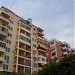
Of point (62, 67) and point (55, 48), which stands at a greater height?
point (55, 48)

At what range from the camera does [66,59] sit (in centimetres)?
1474

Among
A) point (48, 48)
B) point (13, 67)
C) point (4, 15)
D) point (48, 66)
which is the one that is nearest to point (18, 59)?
point (13, 67)

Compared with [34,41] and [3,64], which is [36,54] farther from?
[3,64]

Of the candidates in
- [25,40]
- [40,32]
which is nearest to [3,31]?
[25,40]

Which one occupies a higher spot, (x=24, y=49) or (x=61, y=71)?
(x=24, y=49)

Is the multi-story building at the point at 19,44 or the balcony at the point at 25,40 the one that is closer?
the multi-story building at the point at 19,44

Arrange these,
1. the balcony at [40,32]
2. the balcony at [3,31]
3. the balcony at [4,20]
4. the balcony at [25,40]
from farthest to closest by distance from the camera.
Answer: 1. the balcony at [40,32]
2. the balcony at [25,40]
3. the balcony at [4,20]
4. the balcony at [3,31]

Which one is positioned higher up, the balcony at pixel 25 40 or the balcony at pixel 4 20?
the balcony at pixel 4 20

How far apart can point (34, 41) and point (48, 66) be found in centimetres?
3900

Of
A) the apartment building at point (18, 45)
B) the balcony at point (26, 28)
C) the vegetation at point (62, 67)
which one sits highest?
the balcony at point (26, 28)

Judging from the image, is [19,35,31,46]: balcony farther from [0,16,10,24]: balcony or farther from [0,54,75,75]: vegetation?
[0,54,75,75]: vegetation

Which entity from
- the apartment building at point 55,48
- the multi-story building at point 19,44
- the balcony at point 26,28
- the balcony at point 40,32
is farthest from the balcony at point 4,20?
the apartment building at point 55,48

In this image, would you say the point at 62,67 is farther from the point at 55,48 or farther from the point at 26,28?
the point at 55,48

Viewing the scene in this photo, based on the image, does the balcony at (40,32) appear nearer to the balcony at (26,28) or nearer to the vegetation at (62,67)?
the balcony at (26,28)
